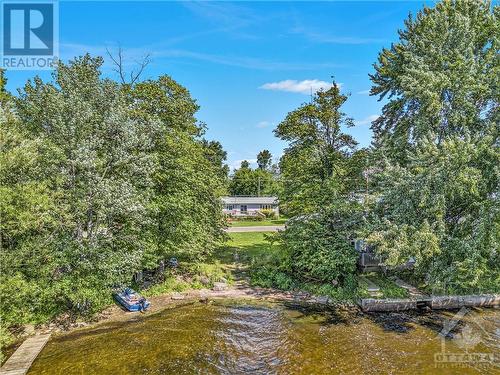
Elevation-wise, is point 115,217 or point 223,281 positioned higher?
point 115,217

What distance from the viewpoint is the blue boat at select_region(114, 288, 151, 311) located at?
15469mm

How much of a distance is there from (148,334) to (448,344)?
11.9 meters

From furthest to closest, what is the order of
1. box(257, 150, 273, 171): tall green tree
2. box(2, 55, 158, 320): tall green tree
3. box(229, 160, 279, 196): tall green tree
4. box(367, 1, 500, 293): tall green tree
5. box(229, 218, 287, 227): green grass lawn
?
box(257, 150, 273, 171): tall green tree → box(229, 160, 279, 196): tall green tree → box(229, 218, 287, 227): green grass lawn → box(367, 1, 500, 293): tall green tree → box(2, 55, 158, 320): tall green tree

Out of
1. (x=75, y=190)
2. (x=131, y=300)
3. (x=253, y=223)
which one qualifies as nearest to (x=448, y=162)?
(x=131, y=300)

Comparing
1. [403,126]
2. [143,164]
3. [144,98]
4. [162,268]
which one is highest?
[144,98]

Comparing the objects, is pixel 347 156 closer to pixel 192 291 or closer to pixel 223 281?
pixel 223 281

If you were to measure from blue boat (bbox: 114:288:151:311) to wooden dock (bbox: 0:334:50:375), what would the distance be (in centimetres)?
346

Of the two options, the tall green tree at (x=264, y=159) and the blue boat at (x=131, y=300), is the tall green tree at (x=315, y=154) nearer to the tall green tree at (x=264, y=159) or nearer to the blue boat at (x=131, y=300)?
the blue boat at (x=131, y=300)

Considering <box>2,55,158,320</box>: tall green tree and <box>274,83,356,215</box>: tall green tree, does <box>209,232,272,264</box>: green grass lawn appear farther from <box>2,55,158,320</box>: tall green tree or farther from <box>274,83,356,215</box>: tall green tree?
<box>2,55,158,320</box>: tall green tree

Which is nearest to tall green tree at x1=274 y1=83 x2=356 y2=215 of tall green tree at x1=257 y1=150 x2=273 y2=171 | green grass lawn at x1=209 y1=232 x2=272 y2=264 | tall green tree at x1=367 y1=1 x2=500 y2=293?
tall green tree at x1=367 y1=1 x2=500 y2=293

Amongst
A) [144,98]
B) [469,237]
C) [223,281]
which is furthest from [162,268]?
[469,237]

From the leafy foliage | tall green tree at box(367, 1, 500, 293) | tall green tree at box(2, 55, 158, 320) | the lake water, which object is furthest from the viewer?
tall green tree at box(367, 1, 500, 293)

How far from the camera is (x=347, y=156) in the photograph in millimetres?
19812

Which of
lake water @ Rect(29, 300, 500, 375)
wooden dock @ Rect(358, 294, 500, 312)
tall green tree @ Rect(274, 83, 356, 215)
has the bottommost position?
lake water @ Rect(29, 300, 500, 375)
